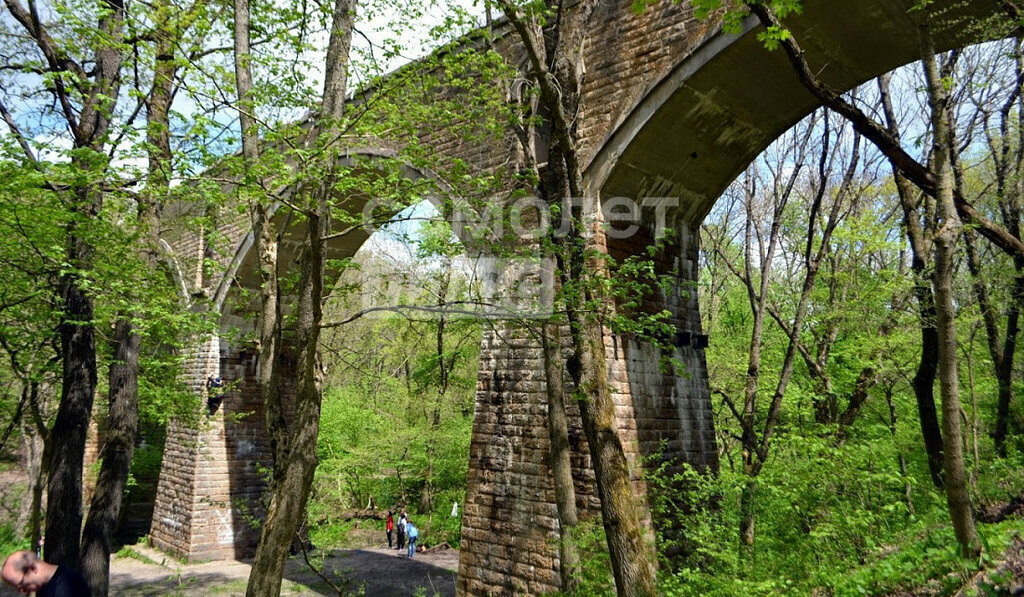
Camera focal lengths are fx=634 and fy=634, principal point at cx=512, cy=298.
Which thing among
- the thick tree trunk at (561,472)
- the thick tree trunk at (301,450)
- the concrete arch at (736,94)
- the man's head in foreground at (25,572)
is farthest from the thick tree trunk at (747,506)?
the man's head in foreground at (25,572)

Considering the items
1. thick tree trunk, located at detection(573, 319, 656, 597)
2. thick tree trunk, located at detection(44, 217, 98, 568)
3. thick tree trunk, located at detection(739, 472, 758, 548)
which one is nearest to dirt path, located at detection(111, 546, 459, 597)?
thick tree trunk, located at detection(44, 217, 98, 568)

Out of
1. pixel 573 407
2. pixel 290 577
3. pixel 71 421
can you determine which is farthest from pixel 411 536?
pixel 573 407

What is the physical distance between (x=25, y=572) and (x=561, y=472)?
370 centimetres

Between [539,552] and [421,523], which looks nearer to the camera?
[539,552]

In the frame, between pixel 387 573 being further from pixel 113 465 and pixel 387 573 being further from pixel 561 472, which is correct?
pixel 561 472

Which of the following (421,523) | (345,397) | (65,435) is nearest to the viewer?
(65,435)

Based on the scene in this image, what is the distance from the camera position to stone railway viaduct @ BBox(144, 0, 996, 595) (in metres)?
5.82

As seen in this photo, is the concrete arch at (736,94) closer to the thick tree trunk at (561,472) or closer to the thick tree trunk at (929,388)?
the thick tree trunk at (561,472)

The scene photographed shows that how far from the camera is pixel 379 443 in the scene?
14.0 metres

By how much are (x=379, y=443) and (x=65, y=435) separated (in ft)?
26.4

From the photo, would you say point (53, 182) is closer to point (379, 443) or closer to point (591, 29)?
point (591, 29)

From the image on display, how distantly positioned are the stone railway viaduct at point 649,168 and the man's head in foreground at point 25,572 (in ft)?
7.73

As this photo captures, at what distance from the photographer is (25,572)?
10.5 feet

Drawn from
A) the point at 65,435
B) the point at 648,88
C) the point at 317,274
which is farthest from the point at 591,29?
the point at 65,435
